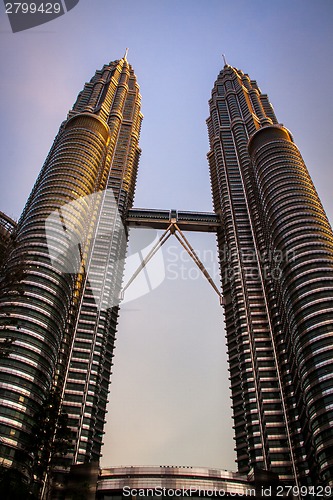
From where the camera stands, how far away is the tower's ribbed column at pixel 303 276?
7394cm

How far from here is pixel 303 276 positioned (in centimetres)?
9056

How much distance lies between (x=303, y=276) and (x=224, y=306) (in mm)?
34252

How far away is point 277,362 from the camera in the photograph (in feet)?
318

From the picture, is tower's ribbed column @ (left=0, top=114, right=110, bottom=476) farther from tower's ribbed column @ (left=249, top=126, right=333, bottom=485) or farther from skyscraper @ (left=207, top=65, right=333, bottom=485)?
tower's ribbed column @ (left=249, top=126, right=333, bottom=485)

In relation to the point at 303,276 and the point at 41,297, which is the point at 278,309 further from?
the point at 41,297

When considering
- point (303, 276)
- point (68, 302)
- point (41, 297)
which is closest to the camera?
point (41, 297)

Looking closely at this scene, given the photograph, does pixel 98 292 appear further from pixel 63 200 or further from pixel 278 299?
pixel 278 299

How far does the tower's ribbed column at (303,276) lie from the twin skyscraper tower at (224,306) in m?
0.28

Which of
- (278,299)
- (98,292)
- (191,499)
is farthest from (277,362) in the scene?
(98,292)

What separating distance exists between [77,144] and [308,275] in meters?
76.0
